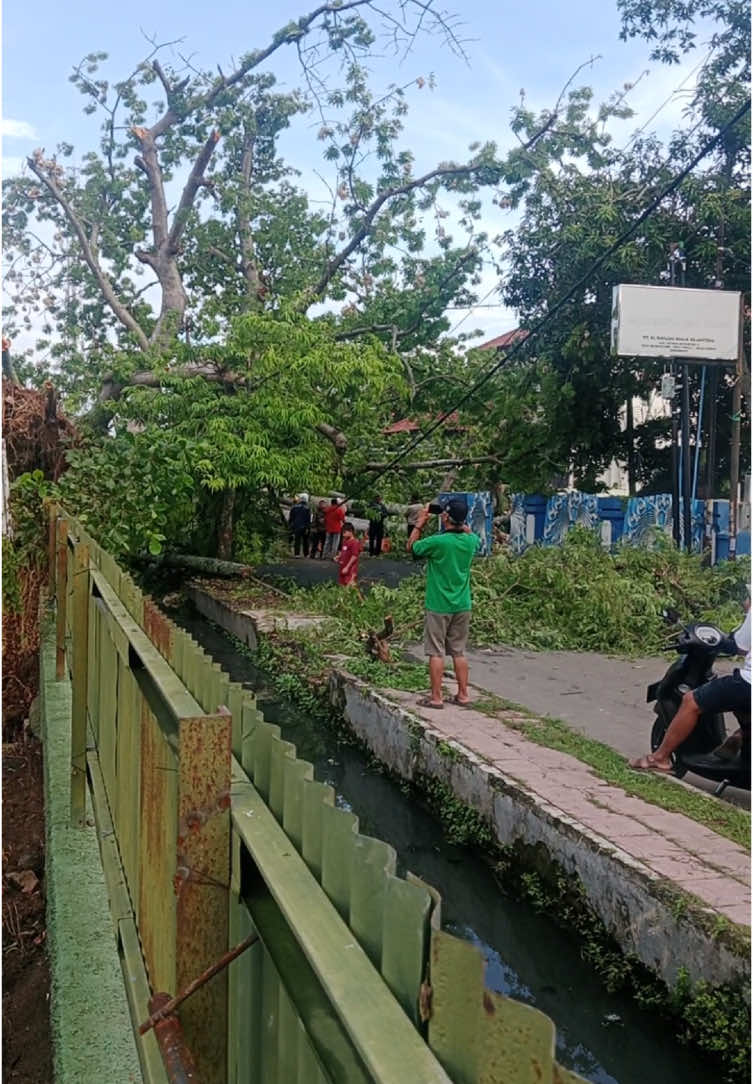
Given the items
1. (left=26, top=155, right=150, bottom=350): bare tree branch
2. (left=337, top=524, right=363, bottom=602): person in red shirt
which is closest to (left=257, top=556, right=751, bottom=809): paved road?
(left=337, top=524, right=363, bottom=602): person in red shirt

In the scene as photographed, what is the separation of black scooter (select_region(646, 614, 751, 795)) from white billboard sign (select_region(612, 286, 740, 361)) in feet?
24.5

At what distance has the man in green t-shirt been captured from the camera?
6.80 m

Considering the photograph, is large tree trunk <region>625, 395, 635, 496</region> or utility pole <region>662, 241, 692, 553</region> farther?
large tree trunk <region>625, 395, 635, 496</region>

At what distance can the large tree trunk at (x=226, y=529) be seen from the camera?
16344mm

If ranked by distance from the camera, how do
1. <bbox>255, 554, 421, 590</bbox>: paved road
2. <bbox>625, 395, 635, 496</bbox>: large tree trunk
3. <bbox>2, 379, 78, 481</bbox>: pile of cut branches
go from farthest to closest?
1. <bbox>625, 395, 635, 496</bbox>: large tree trunk
2. <bbox>255, 554, 421, 590</bbox>: paved road
3. <bbox>2, 379, 78, 481</bbox>: pile of cut branches

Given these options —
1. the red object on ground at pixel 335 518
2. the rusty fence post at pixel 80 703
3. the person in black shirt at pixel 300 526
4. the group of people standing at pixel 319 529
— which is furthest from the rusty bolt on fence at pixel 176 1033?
the person in black shirt at pixel 300 526

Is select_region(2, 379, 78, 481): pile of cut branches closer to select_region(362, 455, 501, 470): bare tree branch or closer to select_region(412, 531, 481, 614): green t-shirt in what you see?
select_region(412, 531, 481, 614): green t-shirt

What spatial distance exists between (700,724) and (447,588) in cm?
219

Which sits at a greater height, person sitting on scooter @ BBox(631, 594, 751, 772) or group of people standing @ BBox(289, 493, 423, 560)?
group of people standing @ BBox(289, 493, 423, 560)

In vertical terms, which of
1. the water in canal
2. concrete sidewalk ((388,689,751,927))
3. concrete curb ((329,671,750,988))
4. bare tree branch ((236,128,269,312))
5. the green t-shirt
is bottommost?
the water in canal

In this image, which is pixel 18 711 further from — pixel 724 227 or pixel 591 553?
pixel 724 227

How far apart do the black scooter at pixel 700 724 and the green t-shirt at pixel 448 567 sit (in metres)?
1.64

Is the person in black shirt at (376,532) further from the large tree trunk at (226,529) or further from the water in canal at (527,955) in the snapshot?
the water in canal at (527,955)

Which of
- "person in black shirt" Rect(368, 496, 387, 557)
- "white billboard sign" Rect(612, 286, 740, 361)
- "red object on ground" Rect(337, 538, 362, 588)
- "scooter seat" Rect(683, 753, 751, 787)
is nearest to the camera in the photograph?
"scooter seat" Rect(683, 753, 751, 787)
